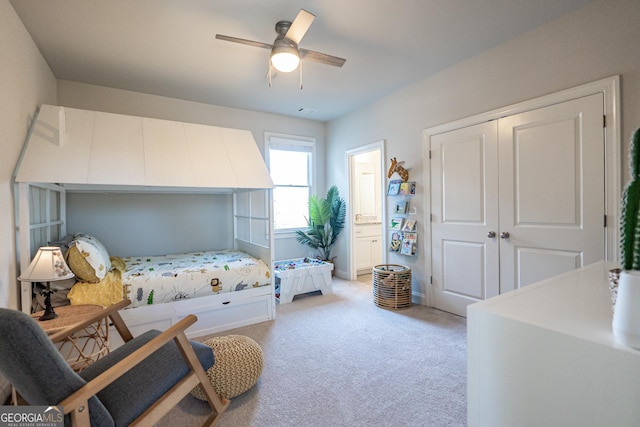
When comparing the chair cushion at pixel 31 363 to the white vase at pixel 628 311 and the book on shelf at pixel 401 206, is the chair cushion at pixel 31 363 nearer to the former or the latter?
the white vase at pixel 628 311

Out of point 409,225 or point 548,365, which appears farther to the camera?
point 409,225

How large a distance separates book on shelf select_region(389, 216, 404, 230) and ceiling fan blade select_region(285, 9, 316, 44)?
238cm

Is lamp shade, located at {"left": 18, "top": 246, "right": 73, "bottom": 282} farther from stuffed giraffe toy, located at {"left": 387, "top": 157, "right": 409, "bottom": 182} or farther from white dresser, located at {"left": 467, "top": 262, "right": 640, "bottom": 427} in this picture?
stuffed giraffe toy, located at {"left": 387, "top": 157, "right": 409, "bottom": 182}

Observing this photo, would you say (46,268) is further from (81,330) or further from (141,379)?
(141,379)

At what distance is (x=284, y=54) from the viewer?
2180mm

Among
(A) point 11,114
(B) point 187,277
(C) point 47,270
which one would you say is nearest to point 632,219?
(C) point 47,270

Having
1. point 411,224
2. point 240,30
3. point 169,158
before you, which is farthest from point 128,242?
point 411,224

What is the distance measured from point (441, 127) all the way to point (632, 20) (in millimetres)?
1501

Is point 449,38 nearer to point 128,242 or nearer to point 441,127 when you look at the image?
point 441,127

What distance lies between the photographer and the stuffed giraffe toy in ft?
11.8

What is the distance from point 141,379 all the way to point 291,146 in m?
3.92

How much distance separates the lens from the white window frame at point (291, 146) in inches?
179

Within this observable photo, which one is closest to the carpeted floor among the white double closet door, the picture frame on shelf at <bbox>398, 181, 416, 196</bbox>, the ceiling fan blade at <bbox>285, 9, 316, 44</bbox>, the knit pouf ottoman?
the knit pouf ottoman

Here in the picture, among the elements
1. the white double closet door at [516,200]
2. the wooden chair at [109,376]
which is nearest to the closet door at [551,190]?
the white double closet door at [516,200]
